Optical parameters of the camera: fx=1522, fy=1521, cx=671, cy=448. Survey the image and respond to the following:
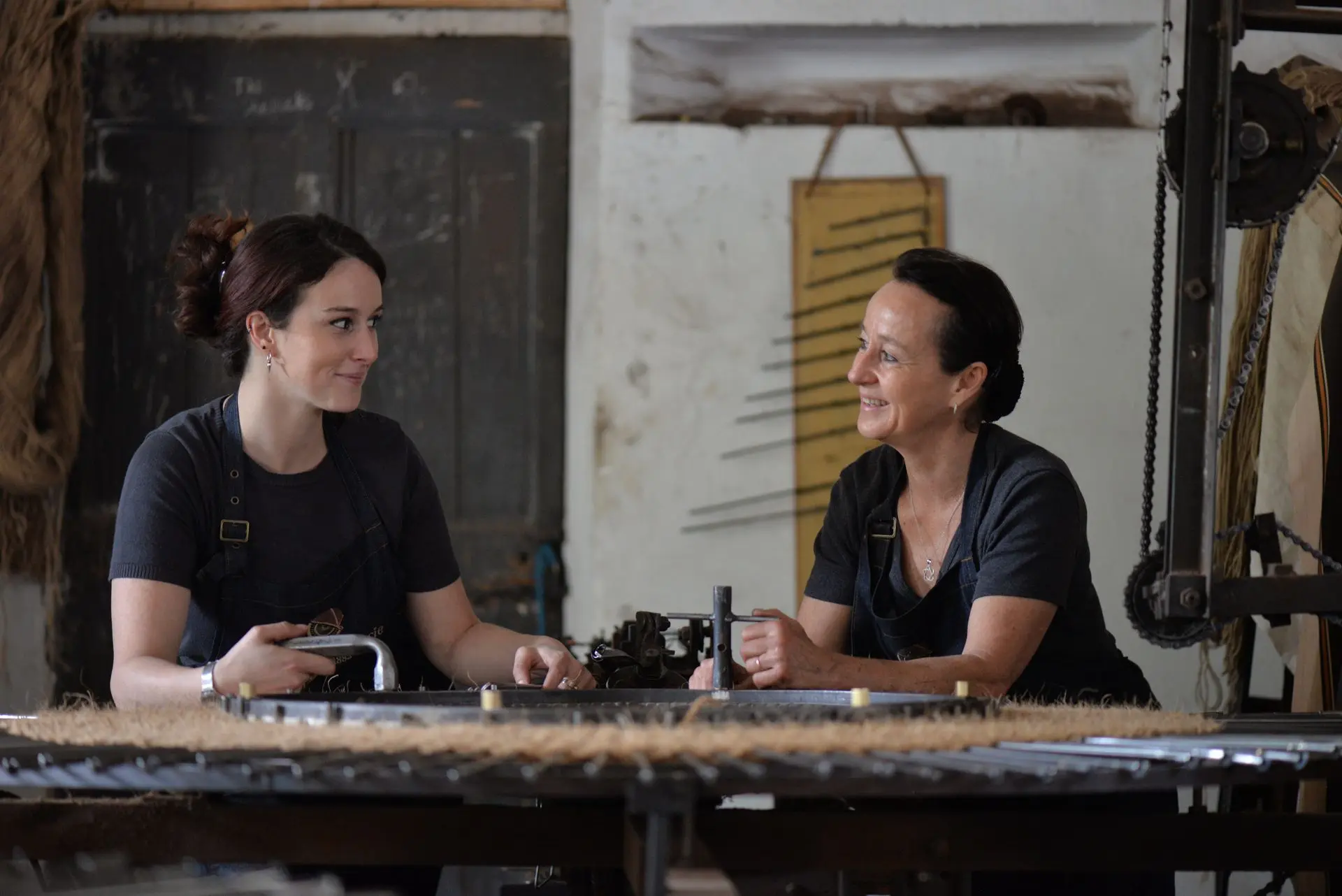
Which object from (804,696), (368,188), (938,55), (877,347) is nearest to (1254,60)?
(938,55)

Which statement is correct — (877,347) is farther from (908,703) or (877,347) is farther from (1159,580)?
(908,703)

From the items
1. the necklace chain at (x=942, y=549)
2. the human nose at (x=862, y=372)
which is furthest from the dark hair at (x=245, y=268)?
the necklace chain at (x=942, y=549)

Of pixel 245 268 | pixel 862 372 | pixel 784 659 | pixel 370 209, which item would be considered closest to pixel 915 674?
pixel 784 659

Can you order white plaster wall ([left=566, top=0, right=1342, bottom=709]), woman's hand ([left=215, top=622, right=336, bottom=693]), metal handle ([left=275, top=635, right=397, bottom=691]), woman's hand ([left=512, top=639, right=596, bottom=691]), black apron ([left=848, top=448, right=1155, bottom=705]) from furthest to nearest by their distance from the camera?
white plaster wall ([left=566, top=0, right=1342, bottom=709]) < black apron ([left=848, top=448, right=1155, bottom=705]) < woman's hand ([left=512, top=639, right=596, bottom=691]) < woman's hand ([left=215, top=622, right=336, bottom=693]) < metal handle ([left=275, top=635, right=397, bottom=691])

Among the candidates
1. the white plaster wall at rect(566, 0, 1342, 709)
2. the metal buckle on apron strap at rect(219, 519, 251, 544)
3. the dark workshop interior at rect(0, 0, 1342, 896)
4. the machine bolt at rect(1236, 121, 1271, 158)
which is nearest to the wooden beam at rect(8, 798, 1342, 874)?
the dark workshop interior at rect(0, 0, 1342, 896)

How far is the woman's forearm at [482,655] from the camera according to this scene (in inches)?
96.0

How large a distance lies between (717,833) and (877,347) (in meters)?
1.40

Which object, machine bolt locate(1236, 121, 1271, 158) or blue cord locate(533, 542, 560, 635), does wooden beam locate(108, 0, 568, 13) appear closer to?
blue cord locate(533, 542, 560, 635)

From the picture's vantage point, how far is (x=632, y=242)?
4047 mm

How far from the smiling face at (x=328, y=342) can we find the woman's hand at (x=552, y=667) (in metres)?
0.50

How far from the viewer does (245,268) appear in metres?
2.45

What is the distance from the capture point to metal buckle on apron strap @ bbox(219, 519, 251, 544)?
228cm

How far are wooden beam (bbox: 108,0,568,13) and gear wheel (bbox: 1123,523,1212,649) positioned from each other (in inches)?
109

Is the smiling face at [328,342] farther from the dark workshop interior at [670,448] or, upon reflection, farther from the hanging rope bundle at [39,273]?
the hanging rope bundle at [39,273]
